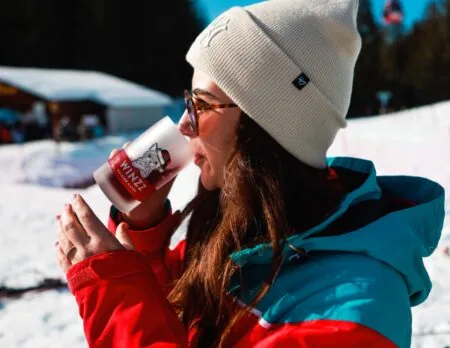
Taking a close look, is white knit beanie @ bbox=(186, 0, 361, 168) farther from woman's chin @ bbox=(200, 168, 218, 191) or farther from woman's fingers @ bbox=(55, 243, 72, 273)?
woman's fingers @ bbox=(55, 243, 72, 273)

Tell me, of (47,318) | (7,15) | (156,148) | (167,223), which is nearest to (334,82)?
(156,148)

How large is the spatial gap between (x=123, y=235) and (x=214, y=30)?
0.71m

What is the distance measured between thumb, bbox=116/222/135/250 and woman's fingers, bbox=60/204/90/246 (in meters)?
0.28

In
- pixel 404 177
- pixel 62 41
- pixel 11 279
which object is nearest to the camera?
pixel 404 177

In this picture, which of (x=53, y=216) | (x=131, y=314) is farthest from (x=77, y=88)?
(x=131, y=314)

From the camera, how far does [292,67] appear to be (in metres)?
1.32

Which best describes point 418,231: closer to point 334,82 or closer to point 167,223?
point 334,82

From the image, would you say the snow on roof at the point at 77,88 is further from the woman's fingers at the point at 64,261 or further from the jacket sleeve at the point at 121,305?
the jacket sleeve at the point at 121,305

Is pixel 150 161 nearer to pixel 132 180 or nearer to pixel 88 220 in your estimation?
pixel 132 180

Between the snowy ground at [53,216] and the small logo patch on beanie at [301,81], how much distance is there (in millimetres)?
1634

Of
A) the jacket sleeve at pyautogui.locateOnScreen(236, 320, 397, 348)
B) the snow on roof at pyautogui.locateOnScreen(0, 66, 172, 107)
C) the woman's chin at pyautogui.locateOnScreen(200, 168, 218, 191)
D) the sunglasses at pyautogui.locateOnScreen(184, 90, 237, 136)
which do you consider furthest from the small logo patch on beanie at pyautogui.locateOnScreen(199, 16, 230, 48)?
the snow on roof at pyautogui.locateOnScreen(0, 66, 172, 107)

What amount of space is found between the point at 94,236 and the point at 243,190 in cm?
39

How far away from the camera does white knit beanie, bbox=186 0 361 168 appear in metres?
1.31

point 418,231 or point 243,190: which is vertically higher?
point 243,190
